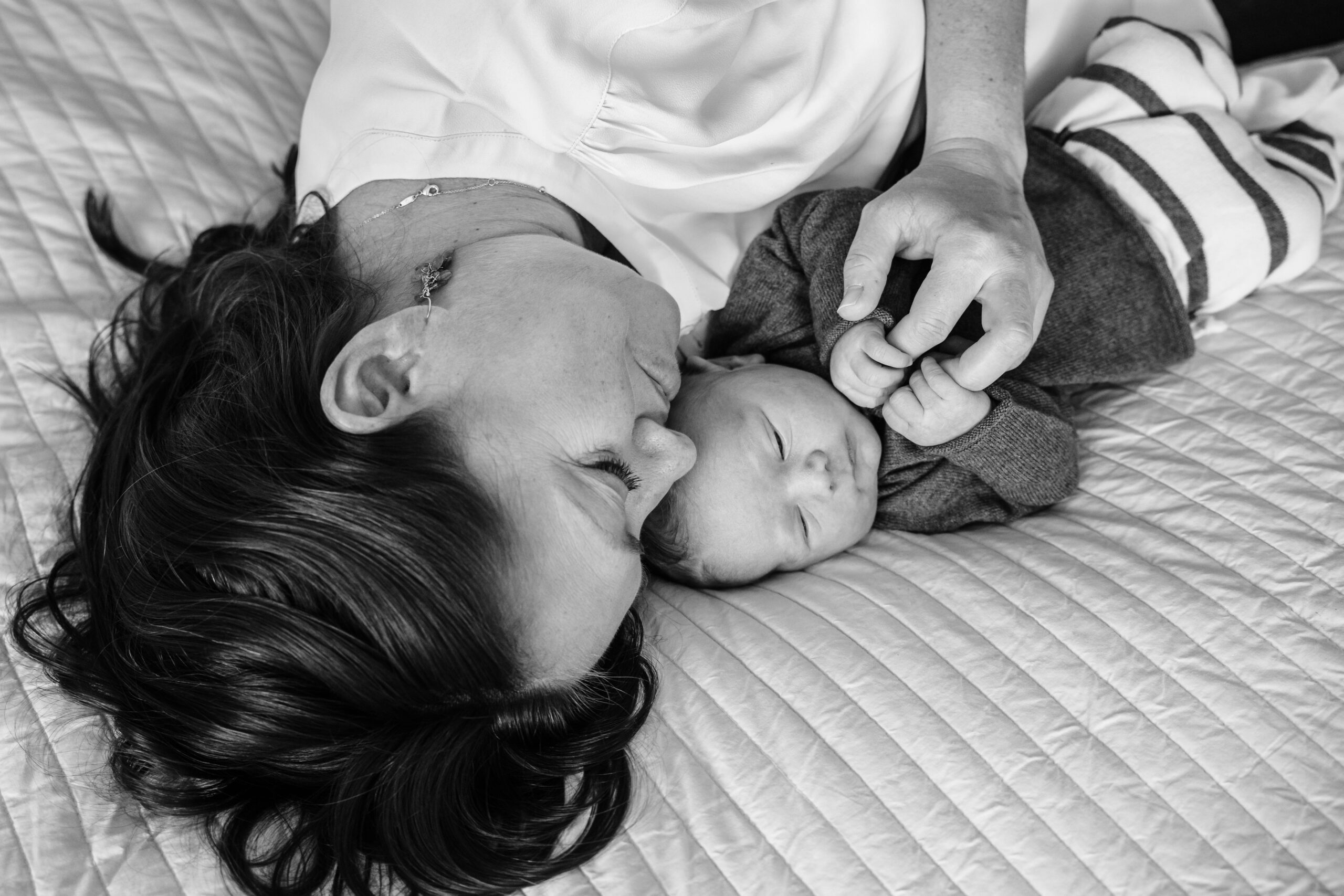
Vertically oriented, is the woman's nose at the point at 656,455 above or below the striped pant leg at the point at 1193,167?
below

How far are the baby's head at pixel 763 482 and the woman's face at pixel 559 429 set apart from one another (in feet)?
0.49

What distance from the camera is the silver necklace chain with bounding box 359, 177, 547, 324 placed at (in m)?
1.01

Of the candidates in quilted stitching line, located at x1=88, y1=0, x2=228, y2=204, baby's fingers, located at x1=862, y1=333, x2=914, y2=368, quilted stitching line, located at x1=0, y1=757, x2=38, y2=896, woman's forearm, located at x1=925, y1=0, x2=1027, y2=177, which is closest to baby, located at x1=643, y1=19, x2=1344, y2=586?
baby's fingers, located at x1=862, y1=333, x2=914, y2=368

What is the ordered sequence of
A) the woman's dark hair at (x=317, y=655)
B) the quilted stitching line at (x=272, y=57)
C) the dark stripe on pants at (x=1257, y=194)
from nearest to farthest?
the woman's dark hair at (x=317, y=655), the dark stripe on pants at (x=1257, y=194), the quilted stitching line at (x=272, y=57)

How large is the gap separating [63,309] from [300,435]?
1.92 ft

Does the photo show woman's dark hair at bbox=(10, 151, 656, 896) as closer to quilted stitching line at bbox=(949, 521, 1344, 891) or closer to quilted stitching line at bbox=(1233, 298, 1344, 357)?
quilted stitching line at bbox=(949, 521, 1344, 891)

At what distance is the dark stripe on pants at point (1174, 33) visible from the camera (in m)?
1.31

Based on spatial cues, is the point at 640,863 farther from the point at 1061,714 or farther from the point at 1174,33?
the point at 1174,33

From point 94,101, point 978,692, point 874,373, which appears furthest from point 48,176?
point 978,692

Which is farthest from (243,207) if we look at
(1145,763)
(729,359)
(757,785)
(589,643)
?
(1145,763)

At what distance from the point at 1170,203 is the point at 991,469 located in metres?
0.41

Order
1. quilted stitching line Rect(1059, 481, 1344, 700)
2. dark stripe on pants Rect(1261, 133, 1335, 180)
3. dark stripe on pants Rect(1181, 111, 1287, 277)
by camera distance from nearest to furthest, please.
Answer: quilted stitching line Rect(1059, 481, 1344, 700) < dark stripe on pants Rect(1181, 111, 1287, 277) < dark stripe on pants Rect(1261, 133, 1335, 180)

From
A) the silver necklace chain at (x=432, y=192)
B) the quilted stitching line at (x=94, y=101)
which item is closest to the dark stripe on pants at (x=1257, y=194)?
the silver necklace chain at (x=432, y=192)

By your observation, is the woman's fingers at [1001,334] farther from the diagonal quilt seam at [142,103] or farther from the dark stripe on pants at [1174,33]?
the diagonal quilt seam at [142,103]
